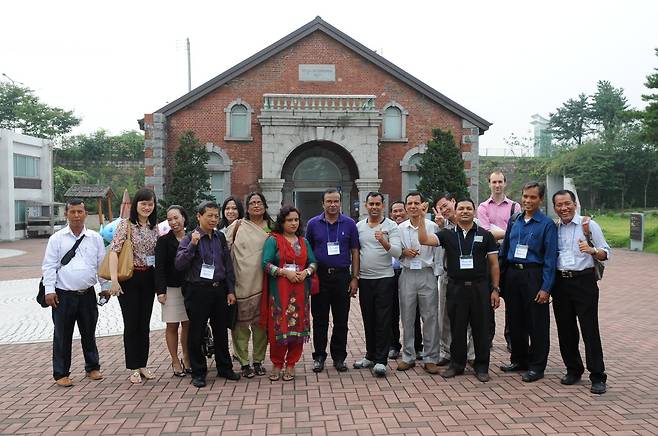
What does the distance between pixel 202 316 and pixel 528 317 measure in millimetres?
3402

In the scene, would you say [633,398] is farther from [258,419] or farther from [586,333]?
[258,419]

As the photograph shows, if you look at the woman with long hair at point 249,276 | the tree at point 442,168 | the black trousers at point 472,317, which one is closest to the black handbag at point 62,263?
the woman with long hair at point 249,276

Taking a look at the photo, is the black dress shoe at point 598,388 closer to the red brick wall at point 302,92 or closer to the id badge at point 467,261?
the id badge at point 467,261

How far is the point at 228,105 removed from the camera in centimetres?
2078

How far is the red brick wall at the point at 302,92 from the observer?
20.8m

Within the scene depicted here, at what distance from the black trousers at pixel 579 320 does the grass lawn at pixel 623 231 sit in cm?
1792

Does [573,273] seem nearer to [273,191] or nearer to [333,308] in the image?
[333,308]

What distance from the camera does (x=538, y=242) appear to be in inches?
225

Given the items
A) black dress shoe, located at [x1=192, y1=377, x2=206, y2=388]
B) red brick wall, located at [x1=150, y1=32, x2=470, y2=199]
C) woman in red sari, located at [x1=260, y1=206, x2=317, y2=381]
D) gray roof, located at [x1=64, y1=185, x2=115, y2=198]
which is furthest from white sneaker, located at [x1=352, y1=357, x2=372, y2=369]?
gray roof, located at [x1=64, y1=185, x2=115, y2=198]

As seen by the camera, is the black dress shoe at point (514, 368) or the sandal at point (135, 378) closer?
the sandal at point (135, 378)

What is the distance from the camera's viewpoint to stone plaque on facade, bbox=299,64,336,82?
69.7 feet

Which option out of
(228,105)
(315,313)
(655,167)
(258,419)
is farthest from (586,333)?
(655,167)

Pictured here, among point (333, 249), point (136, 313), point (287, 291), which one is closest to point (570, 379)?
point (333, 249)

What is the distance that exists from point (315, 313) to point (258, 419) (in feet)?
5.30
